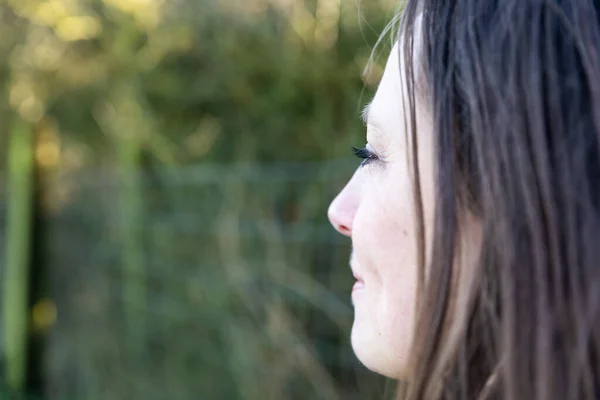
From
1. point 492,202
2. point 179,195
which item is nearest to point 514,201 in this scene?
point 492,202

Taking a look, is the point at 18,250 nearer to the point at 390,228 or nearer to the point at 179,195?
the point at 179,195

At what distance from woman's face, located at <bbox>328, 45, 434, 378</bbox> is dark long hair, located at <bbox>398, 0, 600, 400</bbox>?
40 millimetres

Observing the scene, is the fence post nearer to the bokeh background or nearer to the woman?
the bokeh background

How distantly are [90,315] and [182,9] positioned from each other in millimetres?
1672

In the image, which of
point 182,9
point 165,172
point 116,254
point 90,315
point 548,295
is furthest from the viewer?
point 90,315

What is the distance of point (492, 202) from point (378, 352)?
10.9 inches

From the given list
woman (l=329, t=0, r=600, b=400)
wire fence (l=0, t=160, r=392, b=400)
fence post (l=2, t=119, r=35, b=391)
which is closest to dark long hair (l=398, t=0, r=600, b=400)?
woman (l=329, t=0, r=600, b=400)

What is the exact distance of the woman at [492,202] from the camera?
593 millimetres

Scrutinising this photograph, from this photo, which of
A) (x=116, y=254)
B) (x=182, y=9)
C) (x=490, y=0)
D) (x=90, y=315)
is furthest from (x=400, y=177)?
(x=90, y=315)

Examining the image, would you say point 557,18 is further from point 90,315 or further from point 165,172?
point 90,315

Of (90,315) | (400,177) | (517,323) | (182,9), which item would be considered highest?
(182,9)

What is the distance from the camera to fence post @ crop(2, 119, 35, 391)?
12.4 feet

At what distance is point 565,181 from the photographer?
60 cm

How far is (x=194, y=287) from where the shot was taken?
8.95ft
